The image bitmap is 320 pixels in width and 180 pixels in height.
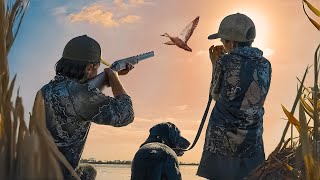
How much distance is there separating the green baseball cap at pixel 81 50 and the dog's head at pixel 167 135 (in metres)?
1.79

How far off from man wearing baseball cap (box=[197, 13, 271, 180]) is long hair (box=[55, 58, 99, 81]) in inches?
61.3

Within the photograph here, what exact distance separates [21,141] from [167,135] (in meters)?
4.54

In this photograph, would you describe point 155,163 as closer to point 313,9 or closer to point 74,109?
point 74,109

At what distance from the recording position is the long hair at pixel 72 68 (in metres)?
3.83

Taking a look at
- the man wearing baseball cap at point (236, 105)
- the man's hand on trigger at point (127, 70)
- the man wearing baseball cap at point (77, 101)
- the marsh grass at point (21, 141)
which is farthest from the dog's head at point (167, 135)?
the marsh grass at point (21, 141)

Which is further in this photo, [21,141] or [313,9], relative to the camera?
[313,9]

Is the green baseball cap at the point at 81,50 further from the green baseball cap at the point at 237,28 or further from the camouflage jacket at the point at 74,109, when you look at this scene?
the green baseball cap at the point at 237,28

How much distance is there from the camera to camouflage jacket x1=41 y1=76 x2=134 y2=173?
3781 mm

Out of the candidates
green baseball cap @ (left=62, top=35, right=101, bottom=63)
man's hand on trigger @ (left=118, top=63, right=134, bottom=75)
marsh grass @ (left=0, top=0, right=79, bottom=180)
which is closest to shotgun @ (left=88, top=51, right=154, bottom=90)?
man's hand on trigger @ (left=118, top=63, right=134, bottom=75)

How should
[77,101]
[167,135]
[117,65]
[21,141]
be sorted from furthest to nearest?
[167,135] < [117,65] < [77,101] < [21,141]

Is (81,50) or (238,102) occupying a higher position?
(81,50)

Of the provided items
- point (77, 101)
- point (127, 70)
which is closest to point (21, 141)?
point (77, 101)

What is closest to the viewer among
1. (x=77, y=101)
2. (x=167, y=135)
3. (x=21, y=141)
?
(x=21, y=141)

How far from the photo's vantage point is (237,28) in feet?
16.4
